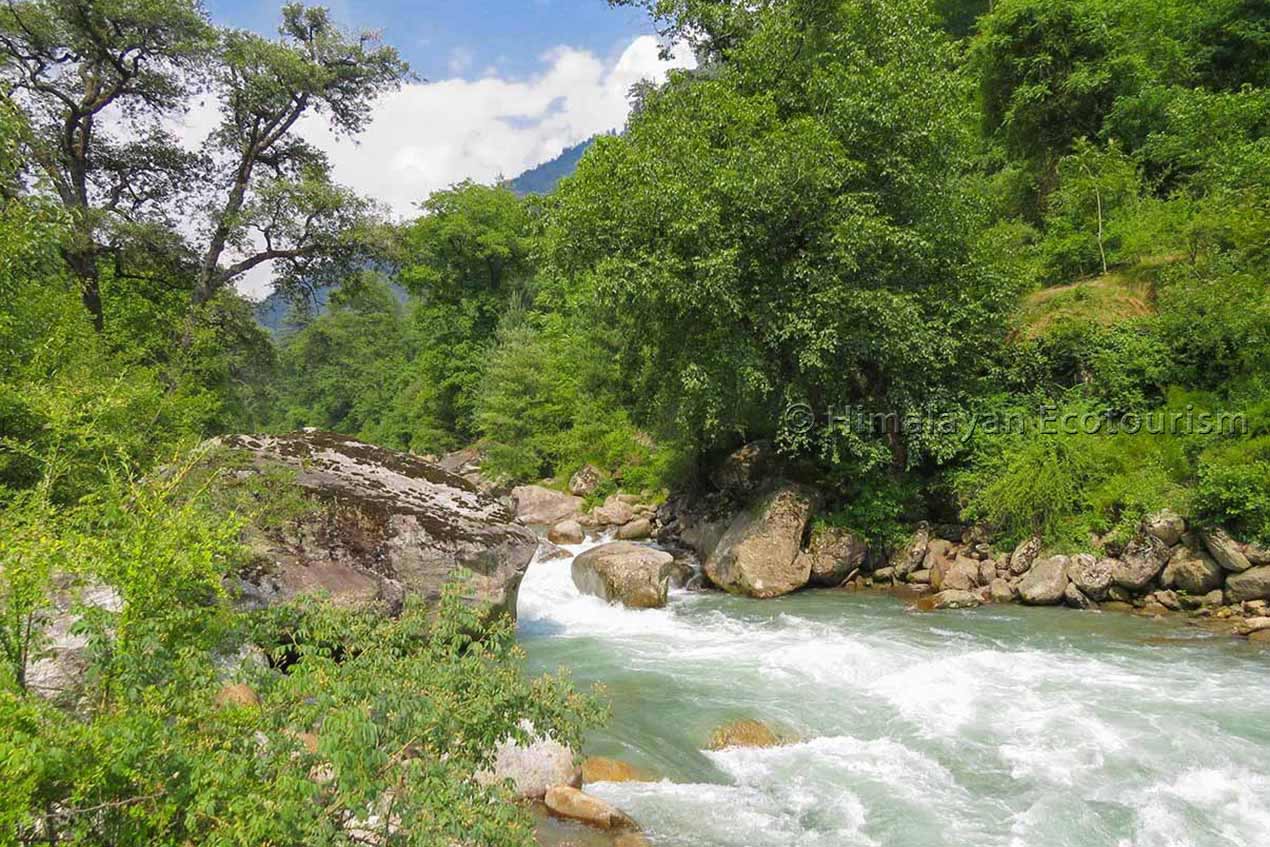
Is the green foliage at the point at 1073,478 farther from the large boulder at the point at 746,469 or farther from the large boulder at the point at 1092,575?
the large boulder at the point at 746,469

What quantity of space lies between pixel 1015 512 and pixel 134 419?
1461 centimetres

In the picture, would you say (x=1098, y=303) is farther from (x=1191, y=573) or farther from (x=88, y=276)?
(x=88, y=276)

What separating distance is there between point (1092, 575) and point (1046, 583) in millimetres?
751

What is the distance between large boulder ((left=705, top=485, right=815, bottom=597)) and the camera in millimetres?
14828

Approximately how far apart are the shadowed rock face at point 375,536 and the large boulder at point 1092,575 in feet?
31.8

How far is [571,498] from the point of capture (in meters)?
25.6

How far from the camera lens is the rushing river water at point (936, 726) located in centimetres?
652

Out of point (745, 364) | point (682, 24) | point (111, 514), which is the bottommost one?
point (111, 514)

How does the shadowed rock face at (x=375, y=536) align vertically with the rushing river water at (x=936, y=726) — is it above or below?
above

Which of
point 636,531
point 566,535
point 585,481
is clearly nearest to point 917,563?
point 636,531

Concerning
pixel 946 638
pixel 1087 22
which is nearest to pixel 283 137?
pixel 946 638

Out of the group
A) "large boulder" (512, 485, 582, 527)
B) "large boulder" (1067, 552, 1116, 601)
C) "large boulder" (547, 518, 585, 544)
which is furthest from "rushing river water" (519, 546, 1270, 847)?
"large boulder" (512, 485, 582, 527)

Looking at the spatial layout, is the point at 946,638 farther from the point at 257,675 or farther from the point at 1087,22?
the point at 1087,22

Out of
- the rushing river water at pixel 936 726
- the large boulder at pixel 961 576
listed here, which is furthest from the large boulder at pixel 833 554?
the rushing river water at pixel 936 726
